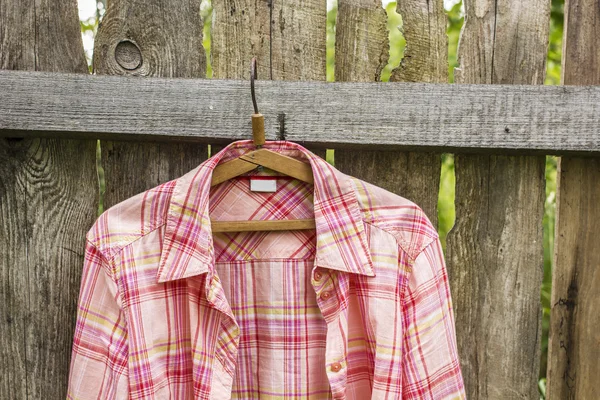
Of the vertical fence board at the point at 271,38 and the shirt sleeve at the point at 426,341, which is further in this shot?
the vertical fence board at the point at 271,38

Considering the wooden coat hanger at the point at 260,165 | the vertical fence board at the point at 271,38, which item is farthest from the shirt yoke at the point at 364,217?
the vertical fence board at the point at 271,38

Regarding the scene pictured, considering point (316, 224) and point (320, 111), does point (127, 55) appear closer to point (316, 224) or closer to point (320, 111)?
point (320, 111)

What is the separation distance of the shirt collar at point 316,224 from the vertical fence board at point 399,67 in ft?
0.63

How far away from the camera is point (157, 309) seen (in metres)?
1.10

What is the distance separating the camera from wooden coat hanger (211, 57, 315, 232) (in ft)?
3.57

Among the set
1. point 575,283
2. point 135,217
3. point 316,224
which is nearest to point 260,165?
point 316,224

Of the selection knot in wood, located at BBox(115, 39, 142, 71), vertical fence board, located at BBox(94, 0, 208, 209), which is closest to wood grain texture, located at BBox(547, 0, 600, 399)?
vertical fence board, located at BBox(94, 0, 208, 209)

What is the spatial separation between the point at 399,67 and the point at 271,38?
31 cm

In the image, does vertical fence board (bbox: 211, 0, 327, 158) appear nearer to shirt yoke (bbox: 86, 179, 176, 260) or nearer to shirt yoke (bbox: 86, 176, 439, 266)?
shirt yoke (bbox: 86, 176, 439, 266)

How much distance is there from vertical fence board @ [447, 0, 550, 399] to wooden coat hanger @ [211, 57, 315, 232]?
0.41 metres

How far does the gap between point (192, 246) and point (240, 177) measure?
0.19 m

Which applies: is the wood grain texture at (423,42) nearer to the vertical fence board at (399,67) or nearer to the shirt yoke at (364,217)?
the vertical fence board at (399,67)

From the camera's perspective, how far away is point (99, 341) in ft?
3.58

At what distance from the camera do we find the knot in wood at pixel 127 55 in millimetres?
1229
